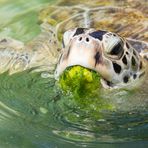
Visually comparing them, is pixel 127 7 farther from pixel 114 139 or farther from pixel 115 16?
pixel 114 139

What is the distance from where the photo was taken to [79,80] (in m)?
2.57

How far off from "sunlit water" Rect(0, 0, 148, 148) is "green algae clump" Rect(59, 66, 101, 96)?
0.09 metres

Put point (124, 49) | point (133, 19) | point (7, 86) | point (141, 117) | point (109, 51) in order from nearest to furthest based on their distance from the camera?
point (109, 51), point (124, 49), point (141, 117), point (7, 86), point (133, 19)

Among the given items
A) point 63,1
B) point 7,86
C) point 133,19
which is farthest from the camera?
point 63,1

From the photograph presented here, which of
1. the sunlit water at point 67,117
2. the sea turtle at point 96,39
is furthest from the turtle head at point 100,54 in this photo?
the sunlit water at point 67,117

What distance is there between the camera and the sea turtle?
257 centimetres

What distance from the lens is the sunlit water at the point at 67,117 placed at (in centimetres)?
267

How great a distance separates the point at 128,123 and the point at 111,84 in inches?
11.7

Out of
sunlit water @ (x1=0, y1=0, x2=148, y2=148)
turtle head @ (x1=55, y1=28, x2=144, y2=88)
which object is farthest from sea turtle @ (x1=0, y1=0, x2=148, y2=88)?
sunlit water @ (x1=0, y1=0, x2=148, y2=148)

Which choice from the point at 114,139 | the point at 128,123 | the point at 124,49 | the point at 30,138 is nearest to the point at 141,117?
the point at 128,123

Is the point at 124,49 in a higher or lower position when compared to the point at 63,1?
higher

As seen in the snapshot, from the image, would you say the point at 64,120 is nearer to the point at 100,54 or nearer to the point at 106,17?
the point at 100,54

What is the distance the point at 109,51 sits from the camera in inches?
99.4

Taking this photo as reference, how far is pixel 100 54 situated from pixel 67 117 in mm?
583
